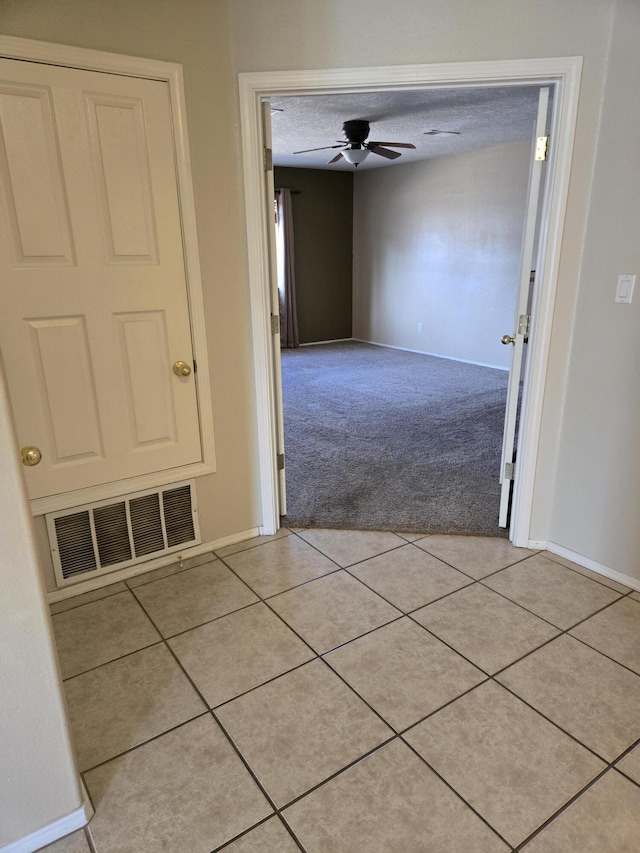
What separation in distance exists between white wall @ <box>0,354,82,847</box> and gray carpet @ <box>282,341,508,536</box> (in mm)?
1708

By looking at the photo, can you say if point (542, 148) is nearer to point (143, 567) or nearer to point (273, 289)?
point (273, 289)

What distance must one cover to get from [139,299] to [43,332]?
38 centimetres

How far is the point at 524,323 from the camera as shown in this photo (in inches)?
96.3

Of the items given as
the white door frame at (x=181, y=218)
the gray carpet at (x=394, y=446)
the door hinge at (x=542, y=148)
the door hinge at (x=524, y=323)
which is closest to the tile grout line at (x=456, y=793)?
the gray carpet at (x=394, y=446)

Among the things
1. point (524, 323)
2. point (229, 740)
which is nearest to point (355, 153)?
point (524, 323)

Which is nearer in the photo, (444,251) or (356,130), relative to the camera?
(356,130)

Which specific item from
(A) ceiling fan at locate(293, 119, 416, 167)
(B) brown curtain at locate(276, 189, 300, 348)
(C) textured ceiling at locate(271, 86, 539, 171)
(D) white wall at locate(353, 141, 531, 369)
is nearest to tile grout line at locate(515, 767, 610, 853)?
(C) textured ceiling at locate(271, 86, 539, 171)

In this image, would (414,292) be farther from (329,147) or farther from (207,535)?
(207,535)

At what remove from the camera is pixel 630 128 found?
2.03 metres

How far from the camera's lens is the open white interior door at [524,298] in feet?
7.34

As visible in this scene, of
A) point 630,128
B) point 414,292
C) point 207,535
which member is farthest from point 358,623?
point 414,292

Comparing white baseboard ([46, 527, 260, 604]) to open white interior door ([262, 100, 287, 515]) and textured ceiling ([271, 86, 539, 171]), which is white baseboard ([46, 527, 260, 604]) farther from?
textured ceiling ([271, 86, 539, 171])

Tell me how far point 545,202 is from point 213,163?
4.52 ft

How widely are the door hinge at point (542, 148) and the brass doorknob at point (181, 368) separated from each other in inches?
67.0
